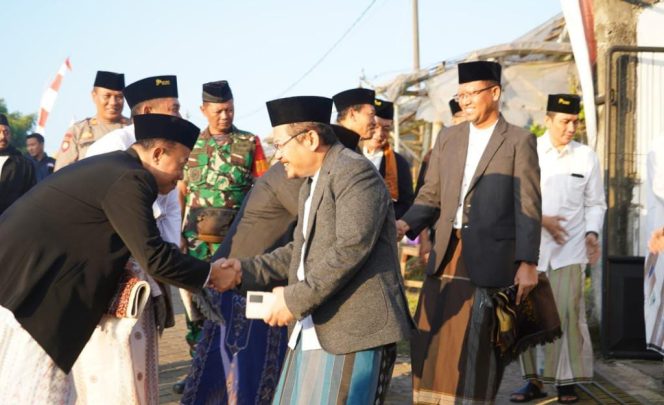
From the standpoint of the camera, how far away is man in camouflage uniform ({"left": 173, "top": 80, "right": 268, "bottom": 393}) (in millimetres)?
6816

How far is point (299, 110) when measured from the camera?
13.4 feet

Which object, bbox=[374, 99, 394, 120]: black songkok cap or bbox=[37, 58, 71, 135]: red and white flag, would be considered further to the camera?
bbox=[37, 58, 71, 135]: red and white flag

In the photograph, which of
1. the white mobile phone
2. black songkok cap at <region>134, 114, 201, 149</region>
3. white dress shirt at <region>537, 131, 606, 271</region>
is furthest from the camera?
white dress shirt at <region>537, 131, 606, 271</region>

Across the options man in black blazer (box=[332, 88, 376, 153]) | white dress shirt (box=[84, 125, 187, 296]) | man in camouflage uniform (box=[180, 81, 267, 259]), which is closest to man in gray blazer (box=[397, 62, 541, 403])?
man in black blazer (box=[332, 88, 376, 153])

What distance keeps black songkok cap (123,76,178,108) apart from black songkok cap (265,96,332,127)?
83.3 inches

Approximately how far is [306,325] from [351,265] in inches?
15.9

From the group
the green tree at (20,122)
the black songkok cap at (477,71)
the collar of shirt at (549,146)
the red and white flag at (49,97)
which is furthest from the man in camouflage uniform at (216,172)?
the green tree at (20,122)

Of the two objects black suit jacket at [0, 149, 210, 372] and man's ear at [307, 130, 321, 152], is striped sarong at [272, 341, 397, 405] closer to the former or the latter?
black suit jacket at [0, 149, 210, 372]

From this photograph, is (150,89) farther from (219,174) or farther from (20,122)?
(20,122)

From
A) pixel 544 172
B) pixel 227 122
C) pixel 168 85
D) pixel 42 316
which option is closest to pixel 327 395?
pixel 42 316

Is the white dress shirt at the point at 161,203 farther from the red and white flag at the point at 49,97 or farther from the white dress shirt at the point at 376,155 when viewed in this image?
the red and white flag at the point at 49,97

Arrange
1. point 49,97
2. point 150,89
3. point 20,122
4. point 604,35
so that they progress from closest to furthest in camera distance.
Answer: point 150,89 → point 604,35 → point 49,97 → point 20,122

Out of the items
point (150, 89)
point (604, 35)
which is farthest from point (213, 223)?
point (604, 35)

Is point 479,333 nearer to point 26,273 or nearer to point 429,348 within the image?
point 429,348
